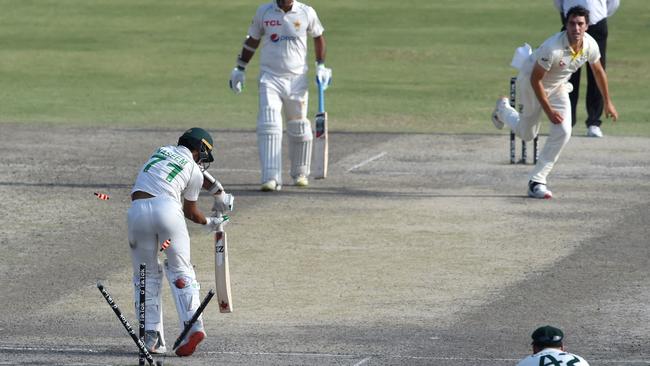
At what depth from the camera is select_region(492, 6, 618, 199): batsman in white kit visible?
1739 cm

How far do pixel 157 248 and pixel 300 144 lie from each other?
23.6 ft

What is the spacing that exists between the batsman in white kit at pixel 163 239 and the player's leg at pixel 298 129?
6748 mm

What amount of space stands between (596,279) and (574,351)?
2.65 metres

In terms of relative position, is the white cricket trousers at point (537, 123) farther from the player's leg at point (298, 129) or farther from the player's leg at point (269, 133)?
the player's leg at point (269, 133)

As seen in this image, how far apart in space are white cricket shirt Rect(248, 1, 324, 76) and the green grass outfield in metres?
5.31

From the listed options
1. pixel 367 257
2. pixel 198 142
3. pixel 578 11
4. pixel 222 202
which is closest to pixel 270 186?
pixel 367 257

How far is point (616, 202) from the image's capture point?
1781cm

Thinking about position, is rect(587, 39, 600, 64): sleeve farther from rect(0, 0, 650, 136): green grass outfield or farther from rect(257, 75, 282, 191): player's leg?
rect(0, 0, 650, 136): green grass outfield

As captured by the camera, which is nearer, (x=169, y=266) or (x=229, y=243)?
(x=169, y=266)

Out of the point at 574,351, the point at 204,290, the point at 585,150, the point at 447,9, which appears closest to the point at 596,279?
the point at 574,351

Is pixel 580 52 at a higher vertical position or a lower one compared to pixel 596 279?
higher

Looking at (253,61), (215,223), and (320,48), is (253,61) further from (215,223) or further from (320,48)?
(215,223)

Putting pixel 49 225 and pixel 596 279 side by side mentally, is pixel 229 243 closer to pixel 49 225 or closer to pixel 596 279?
pixel 49 225

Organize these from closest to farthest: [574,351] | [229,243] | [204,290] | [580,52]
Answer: [574,351], [204,290], [229,243], [580,52]
